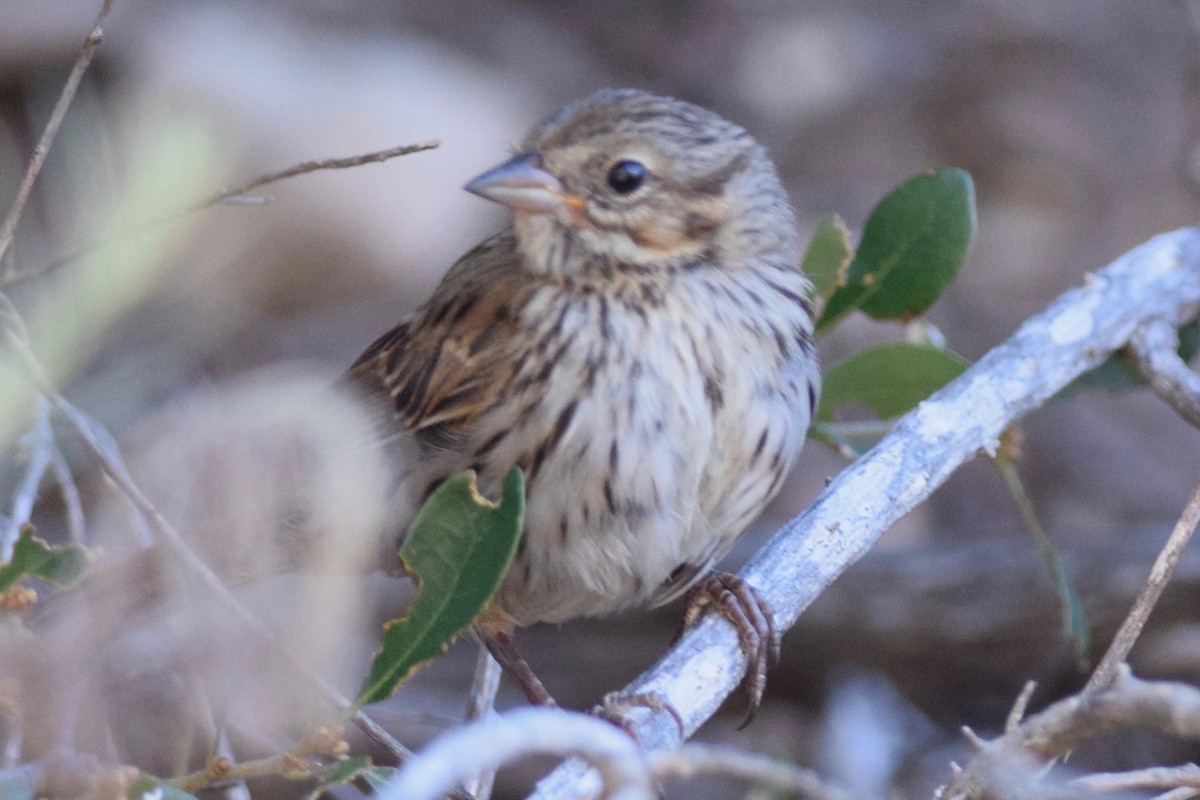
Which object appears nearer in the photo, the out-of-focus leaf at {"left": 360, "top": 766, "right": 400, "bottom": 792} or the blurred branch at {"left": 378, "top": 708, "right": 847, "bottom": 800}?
the blurred branch at {"left": 378, "top": 708, "right": 847, "bottom": 800}

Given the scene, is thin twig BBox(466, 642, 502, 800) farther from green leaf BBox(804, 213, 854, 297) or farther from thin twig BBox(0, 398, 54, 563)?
green leaf BBox(804, 213, 854, 297)

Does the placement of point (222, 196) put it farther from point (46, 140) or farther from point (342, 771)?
point (342, 771)

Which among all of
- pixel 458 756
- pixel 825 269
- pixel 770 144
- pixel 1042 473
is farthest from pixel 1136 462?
pixel 458 756

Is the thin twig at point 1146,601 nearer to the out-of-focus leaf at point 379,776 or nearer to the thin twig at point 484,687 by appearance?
the out-of-focus leaf at point 379,776

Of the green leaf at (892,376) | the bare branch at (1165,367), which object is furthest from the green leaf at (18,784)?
the bare branch at (1165,367)

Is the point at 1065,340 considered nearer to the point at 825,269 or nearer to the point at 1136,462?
the point at 825,269

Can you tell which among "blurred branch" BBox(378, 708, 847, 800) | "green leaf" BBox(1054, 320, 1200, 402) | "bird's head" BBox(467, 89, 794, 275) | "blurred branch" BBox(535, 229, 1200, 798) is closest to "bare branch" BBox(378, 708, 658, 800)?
"blurred branch" BBox(378, 708, 847, 800)

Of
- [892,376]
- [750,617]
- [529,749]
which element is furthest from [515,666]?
[529,749]
